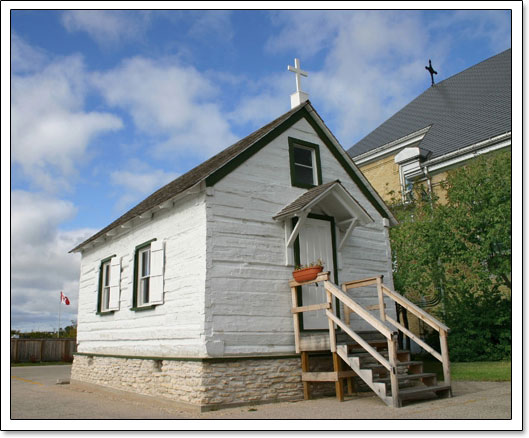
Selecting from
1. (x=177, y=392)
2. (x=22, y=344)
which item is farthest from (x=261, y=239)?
(x=22, y=344)

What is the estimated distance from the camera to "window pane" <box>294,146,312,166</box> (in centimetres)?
1241

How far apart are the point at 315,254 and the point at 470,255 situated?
5.49 m

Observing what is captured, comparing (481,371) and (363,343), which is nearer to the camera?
(363,343)

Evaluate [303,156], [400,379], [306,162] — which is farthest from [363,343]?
[303,156]

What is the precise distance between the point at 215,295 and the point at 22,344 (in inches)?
882

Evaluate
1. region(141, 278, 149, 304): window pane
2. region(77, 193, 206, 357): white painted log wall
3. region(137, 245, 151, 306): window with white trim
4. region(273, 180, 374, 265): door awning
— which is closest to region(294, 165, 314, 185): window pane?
region(273, 180, 374, 265): door awning

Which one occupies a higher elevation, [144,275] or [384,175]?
[384,175]

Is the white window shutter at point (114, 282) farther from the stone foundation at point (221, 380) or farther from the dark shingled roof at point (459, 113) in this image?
the dark shingled roof at point (459, 113)

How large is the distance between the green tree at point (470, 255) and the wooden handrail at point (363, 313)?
6.50 m

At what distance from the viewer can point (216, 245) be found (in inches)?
396

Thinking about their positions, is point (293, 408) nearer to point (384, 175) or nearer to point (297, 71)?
point (297, 71)

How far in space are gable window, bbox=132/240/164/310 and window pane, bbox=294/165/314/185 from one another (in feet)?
12.1

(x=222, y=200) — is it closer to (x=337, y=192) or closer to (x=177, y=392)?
(x=337, y=192)

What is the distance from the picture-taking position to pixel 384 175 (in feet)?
76.6
